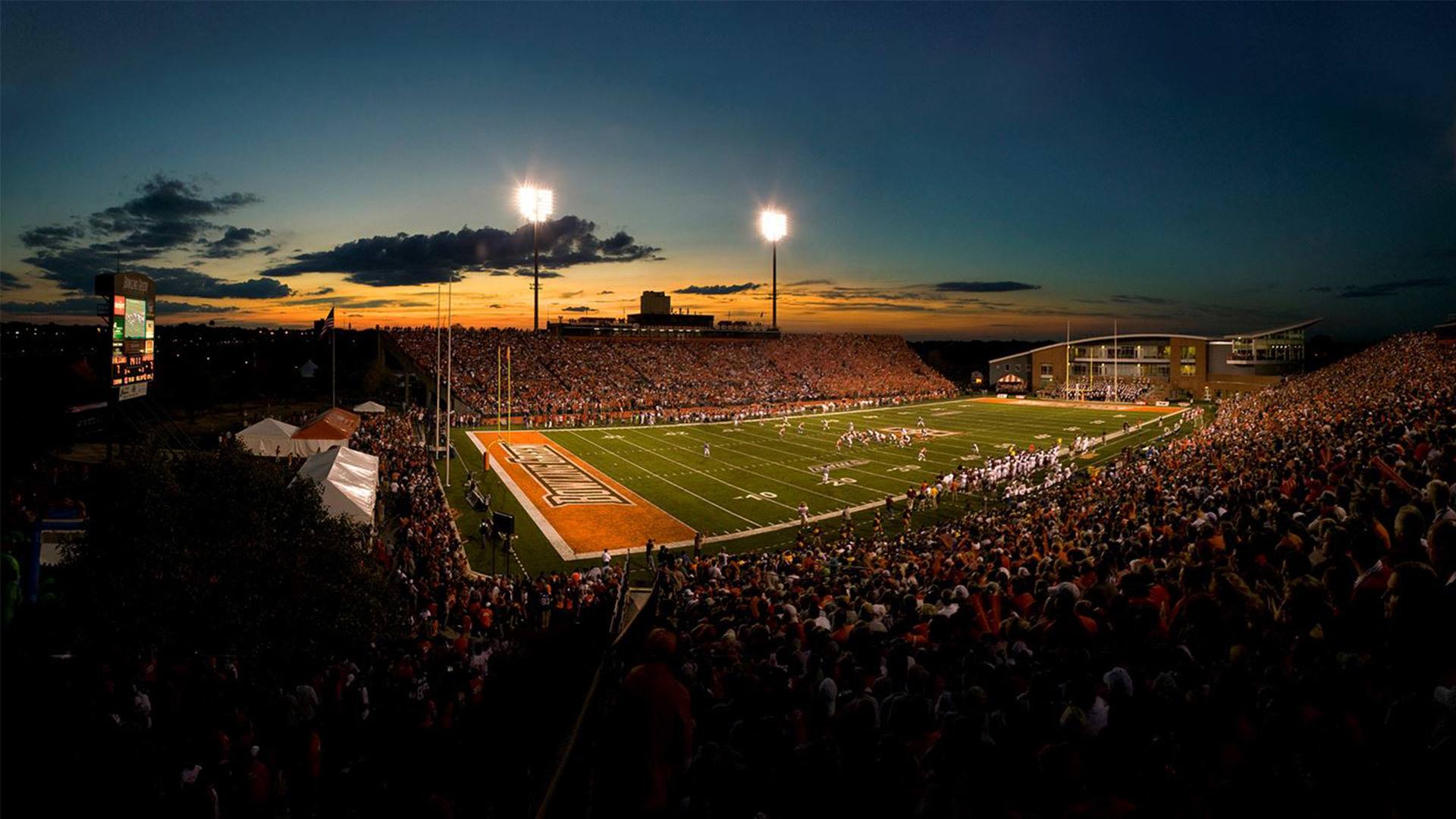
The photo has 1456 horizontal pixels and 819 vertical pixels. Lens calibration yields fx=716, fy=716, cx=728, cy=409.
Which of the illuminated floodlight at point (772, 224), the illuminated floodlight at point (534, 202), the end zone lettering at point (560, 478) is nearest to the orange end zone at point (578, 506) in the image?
the end zone lettering at point (560, 478)

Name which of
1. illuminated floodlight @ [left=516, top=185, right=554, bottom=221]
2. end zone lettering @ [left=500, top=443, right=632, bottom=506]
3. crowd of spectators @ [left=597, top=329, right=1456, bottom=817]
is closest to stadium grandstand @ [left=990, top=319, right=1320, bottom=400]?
illuminated floodlight @ [left=516, top=185, right=554, bottom=221]

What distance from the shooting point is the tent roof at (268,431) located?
2320 cm

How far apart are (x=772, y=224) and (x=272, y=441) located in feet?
175

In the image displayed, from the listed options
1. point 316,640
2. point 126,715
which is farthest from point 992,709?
point 316,640

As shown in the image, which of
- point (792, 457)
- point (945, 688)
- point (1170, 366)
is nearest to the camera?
point (945, 688)

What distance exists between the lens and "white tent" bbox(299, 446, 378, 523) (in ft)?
47.8

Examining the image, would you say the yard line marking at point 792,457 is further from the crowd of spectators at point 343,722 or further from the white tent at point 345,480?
the crowd of spectators at point 343,722

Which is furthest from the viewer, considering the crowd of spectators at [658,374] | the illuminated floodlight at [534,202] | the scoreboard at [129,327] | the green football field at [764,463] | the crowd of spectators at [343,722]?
the illuminated floodlight at [534,202]

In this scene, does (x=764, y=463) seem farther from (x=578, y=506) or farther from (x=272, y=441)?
(x=272, y=441)

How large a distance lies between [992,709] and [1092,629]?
4.67 feet

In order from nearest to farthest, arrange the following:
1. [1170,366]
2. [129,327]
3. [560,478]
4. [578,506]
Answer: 1. [129,327]
2. [578,506]
3. [560,478]
4. [1170,366]

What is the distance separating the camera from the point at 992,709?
3.80 meters

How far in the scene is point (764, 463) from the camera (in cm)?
3152

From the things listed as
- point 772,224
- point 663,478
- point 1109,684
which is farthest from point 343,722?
point 772,224
